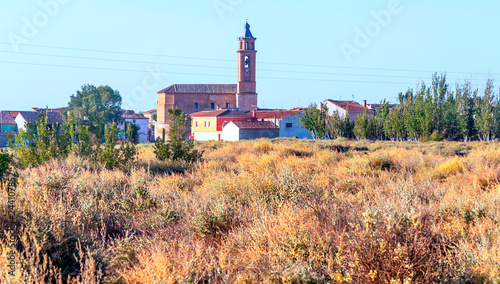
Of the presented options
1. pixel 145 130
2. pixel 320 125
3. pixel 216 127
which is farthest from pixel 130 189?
pixel 145 130

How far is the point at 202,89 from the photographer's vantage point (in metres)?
81.7

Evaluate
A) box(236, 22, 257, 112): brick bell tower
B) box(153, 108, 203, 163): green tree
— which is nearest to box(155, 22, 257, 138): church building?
box(236, 22, 257, 112): brick bell tower

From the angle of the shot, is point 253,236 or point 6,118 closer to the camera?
point 253,236

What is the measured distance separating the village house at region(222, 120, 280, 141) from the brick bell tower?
20.3 m

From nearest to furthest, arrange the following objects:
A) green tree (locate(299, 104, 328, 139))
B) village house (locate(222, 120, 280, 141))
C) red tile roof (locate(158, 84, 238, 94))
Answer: green tree (locate(299, 104, 328, 139))
village house (locate(222, 120, 280, 141))
red tile roof (locate(158, 84, 238, 94))

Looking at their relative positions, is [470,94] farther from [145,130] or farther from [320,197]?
[145,130]

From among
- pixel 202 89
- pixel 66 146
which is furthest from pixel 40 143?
pixel 202 89

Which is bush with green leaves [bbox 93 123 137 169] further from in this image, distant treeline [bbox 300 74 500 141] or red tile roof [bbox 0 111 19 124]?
red tile roof [bbox 0 111 19 124]

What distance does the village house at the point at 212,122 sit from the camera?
Answer: 63.6 m

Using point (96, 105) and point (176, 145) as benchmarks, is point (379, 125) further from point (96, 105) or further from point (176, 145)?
point (96, 105)

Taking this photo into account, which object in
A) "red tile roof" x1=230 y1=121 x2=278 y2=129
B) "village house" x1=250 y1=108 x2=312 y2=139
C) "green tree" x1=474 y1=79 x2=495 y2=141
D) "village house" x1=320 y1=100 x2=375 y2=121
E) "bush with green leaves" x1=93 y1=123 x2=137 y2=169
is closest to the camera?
"bush with green leaves" x1=93 y1=123 x2=137 y2=169

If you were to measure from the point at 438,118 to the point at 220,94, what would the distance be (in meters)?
44.4

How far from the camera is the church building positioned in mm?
78438

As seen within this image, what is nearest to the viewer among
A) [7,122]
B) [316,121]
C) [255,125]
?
[316,121]
